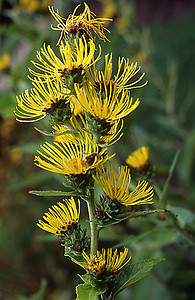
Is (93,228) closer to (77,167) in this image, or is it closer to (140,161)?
(77,167)

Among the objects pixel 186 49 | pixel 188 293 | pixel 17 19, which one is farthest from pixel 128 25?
pixel 186 49

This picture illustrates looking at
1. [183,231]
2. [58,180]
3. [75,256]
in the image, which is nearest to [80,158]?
[75,256]

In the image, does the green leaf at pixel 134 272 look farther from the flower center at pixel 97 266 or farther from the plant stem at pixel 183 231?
the plant stem at pixel 183 231

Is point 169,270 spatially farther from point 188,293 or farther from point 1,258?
point 1,258

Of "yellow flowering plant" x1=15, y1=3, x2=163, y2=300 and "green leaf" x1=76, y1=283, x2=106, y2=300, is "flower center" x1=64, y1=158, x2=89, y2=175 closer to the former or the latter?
"yellow flowering plant" x1=15, y1=3, x2=163, y2=300

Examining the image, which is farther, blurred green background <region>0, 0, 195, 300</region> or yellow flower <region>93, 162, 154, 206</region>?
blurred green background <region>0, 0, 195, 300</region>

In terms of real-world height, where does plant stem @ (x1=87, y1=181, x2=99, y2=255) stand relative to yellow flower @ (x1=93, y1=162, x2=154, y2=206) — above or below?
below

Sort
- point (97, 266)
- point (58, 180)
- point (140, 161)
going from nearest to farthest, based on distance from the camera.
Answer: point (97, 266) < point (140, 161) < point (58, 180)

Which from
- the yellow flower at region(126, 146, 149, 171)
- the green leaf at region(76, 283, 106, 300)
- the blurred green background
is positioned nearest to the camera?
the green leaf at region(76, 283, 106, 300)

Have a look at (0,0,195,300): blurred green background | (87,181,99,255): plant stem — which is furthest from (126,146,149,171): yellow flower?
(87,181,99,255): plant stem
